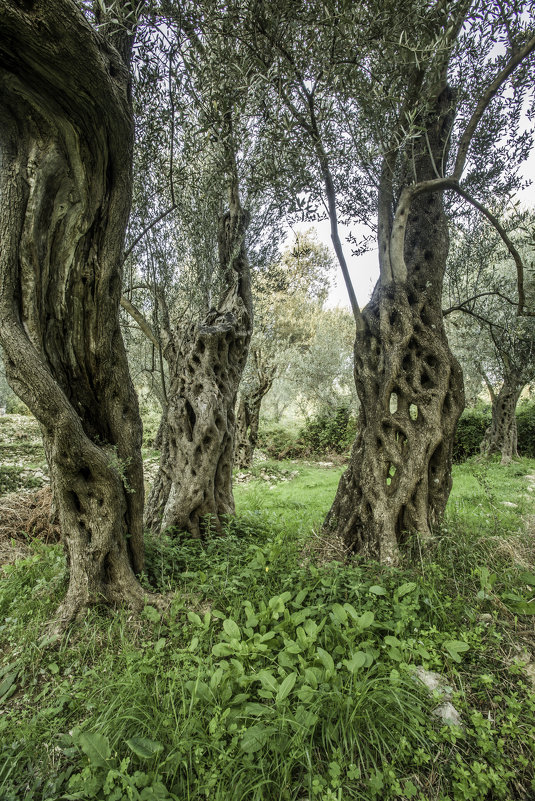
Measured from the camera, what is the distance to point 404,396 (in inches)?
170

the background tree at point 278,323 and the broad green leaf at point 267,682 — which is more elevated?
the background tree at point 278,323

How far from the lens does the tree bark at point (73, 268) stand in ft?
7.62

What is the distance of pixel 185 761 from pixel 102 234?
358cm

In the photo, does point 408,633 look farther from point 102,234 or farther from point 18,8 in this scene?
point 18,8

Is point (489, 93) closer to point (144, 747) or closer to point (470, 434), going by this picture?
point (144, 747)

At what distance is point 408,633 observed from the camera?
8.97 ft

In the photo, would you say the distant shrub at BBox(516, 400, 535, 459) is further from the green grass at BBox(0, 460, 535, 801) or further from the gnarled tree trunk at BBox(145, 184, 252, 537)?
the gnarled tree trunk at BBox(145, 184, 252, 537)

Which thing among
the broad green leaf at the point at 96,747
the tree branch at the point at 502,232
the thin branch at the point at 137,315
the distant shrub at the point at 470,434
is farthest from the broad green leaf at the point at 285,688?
the distant shrub at the point at 470,434

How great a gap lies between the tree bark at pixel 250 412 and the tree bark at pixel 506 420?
893 cm

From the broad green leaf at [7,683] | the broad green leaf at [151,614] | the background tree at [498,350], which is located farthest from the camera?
the background tree at [498,350]

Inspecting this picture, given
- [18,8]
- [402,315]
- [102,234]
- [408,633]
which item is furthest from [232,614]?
[18,8]

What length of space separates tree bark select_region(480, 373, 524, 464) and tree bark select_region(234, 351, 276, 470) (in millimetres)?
8926

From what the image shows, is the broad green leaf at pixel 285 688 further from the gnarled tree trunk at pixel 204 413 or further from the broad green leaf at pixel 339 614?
the gnarled tree trunk at pixel 204 413

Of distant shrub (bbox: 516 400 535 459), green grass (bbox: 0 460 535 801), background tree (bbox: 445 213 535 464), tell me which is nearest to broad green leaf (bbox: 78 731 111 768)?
green grass (bbox: 0 460 535 801)
